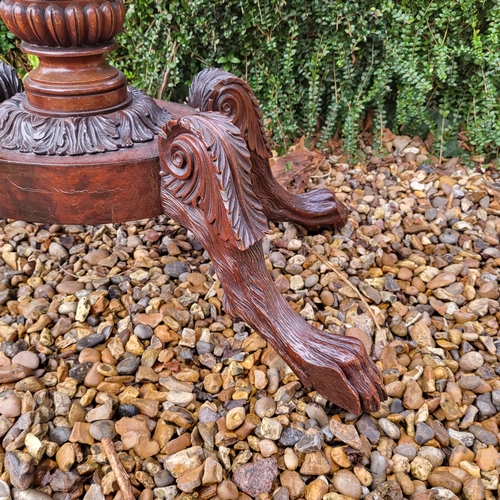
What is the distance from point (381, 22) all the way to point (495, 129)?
0.61m

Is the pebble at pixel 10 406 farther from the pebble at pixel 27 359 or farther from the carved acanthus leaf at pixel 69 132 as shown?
the carved acanthus leaf at pixel 69 132

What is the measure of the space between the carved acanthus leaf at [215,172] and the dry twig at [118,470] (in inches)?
19.3

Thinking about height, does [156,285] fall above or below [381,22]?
below

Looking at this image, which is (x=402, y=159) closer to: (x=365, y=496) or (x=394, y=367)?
(x=394, y=367)

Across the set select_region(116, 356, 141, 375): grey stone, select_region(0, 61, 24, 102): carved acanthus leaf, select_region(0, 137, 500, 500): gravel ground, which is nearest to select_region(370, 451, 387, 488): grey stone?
select_region(0, 137, 500, 500): gravel ground

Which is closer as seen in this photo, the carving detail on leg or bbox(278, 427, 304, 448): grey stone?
bbox(278, 427, 304, 448): grey stone

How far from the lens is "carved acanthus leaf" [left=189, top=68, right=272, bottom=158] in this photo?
1490mm

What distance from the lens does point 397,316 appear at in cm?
154

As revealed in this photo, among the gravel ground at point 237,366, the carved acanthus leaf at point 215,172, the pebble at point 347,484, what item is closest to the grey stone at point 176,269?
the gravel ground at point 237,366

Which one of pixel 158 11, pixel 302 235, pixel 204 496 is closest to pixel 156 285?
pixel 302 235

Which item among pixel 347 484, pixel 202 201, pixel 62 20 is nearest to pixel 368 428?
pixel 347 484

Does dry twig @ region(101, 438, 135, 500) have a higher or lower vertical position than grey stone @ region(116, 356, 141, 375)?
higher

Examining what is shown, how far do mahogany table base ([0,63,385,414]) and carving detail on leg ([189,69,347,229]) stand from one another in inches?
8.1

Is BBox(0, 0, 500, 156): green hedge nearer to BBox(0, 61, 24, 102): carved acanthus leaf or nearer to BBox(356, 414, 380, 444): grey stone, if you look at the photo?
BBox(0, 61, 24, 102): carved acanthus leaf
